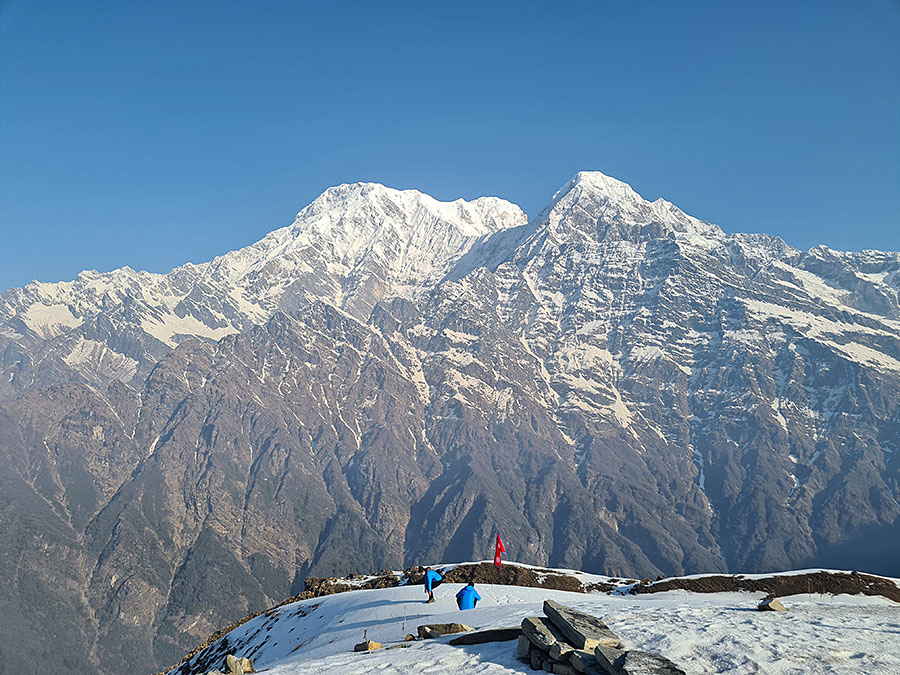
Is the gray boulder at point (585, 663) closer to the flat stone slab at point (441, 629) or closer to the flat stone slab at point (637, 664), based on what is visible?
the flat stone slab at point (637, 664)

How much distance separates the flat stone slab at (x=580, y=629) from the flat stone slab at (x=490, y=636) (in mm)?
1922

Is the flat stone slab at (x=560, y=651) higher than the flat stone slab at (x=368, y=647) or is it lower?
higher

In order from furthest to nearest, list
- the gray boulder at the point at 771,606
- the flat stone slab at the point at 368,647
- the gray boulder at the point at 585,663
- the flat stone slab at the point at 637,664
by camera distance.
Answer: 1. the gray boulder at the point at 771,606
2. the flat stone slab at the point at 368,647
3. the gray boulder at the point at 585,663
4. the flat stone slab at the point at 637,664

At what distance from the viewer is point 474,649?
26156 millimetres

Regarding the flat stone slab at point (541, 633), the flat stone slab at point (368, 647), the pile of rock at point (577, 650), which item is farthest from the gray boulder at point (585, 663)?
the flat stone slab at point (368, 647)

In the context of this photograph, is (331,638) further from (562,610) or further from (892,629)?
(892,629)

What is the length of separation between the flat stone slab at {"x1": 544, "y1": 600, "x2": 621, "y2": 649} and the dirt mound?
30.9m

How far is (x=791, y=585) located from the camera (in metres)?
50.1

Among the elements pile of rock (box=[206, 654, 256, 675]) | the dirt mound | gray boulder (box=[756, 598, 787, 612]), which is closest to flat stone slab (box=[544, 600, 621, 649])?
gray boulder (box=[756, 598, 787, 612])

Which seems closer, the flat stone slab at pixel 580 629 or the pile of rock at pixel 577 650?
the pile of rock at pixel 577 650

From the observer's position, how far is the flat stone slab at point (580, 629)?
23219 millimetres

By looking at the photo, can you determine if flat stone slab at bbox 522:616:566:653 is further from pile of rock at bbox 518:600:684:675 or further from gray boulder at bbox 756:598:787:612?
gray boulder at bbox 756:598:787:612

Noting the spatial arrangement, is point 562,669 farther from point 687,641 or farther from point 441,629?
point 441,629

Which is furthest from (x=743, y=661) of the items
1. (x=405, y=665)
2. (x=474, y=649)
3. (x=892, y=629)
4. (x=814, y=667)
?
(x=405, y=665)
